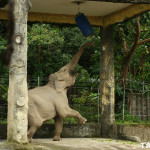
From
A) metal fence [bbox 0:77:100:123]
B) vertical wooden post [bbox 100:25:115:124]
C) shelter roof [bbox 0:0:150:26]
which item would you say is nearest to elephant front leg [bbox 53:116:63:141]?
metal fence [bbox 0:77:100:123]

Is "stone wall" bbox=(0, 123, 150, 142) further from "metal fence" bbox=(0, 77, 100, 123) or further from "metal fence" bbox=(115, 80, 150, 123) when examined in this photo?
"metal fence" bbox=(115, 80, 150, 123)

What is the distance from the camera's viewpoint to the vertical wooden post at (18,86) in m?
5.47

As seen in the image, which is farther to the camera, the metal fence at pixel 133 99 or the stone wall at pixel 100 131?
the metal fence at pixel 133 99

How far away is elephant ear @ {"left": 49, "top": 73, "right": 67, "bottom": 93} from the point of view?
7512mm

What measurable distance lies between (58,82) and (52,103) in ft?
2.03

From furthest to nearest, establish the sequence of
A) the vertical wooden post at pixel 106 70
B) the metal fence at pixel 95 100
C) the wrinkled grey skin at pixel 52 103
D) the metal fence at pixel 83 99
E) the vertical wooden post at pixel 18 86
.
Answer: the metal fence at pixel 95 100 → the metal fence at pixel 83 99 → the vertical wooden post at pixel 106 70 → the wrinkled grey skin at pixel 52 103 → the vertical wooden post at pixel 18 86

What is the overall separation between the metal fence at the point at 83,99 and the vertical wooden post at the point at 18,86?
3.25 m

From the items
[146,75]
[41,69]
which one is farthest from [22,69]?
[41,69]

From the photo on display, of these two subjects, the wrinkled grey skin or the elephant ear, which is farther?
the elephant ear

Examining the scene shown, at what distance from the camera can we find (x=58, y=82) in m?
7.59

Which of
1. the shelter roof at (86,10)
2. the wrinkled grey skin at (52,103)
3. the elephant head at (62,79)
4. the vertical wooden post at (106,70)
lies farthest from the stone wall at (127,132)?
the shelter roof at (86,10)

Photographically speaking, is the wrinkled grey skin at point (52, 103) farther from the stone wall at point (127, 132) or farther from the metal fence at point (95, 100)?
the stone wall at point (127, 132)

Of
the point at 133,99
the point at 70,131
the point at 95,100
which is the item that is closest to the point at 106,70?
the point at 95,100

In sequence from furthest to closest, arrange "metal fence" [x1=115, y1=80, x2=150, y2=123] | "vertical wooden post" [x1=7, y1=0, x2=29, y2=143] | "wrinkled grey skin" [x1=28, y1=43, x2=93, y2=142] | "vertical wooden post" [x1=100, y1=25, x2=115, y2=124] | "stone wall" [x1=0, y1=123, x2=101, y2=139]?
"metal fence" [x1=115, y1=80, x2=150, y2=123] < "vertical wooden post" [x1=100, y1=25, x2=115, y2=124] < "stone wall" [x1=0, y1=123, x2=101, y2=139] < "wrinkled grey skin" [x1=28, y1=43, x2=93, y2=142] < "vertical wooden post" [x1=7, y1=0, x2=29, y2=143]
